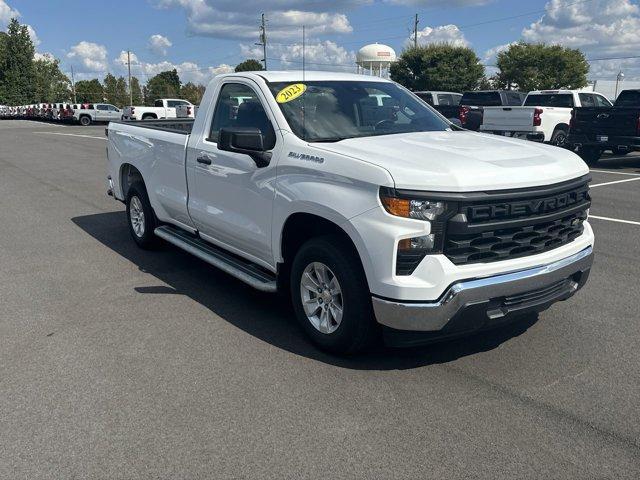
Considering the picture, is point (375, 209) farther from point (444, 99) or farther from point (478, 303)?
point (444, 99)

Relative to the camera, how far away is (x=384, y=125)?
16.3ft

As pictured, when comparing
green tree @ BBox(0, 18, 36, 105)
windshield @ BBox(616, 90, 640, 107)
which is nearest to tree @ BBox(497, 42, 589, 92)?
windshield @ BBox(616, 90, 640, 107)

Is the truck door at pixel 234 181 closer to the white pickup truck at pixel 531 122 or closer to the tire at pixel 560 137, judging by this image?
the white pickup truck at pixel 531 122

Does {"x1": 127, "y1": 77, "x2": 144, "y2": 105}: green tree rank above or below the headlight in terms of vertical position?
above

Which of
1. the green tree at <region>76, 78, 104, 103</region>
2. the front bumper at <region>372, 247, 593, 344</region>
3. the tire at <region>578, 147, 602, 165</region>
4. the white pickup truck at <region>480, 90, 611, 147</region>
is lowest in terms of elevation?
the tire at <region>578, 147, 602, 165</region>

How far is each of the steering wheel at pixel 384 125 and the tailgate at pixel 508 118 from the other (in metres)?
13.3

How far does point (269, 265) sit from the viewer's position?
4.79 meters

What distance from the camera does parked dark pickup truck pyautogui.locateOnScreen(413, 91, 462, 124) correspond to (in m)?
23.0

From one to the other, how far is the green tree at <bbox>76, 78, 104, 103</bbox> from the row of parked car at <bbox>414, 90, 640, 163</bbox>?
262 feet

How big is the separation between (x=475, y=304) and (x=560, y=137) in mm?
15594

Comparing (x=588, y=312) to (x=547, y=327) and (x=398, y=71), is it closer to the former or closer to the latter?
(x=547, y=327)

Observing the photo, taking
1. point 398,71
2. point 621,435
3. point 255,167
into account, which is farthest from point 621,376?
point 398,71

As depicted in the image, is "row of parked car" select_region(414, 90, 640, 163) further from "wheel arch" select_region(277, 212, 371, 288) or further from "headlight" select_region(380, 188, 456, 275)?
"headlight" select_region(380, 188, 456, 275)

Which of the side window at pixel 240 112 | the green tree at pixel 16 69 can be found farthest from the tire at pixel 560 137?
the green tree at pixel 16 69
